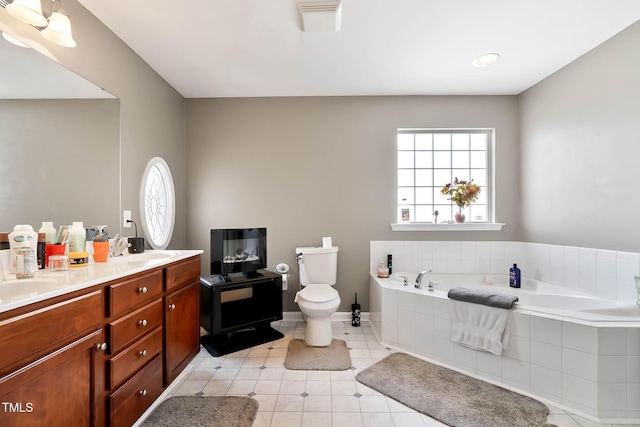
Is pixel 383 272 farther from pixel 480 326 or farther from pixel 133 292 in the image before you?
pixel 133 292

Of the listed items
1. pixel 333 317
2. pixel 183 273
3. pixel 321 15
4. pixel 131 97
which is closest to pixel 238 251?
pixel 183 273

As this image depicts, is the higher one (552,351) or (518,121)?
(518,121)

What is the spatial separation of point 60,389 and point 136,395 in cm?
53

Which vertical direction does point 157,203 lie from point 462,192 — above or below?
below

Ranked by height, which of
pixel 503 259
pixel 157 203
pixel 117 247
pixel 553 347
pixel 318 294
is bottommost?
pixel 553 347

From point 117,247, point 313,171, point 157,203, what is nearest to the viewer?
point 117,247

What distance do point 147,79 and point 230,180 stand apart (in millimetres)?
1164

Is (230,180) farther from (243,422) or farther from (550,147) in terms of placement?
(550,147)

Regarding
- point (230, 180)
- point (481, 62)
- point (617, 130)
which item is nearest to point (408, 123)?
point (481, 62)

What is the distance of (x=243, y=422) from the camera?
1.54m

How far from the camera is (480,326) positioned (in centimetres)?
197

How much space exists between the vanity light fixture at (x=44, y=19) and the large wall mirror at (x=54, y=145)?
14cm

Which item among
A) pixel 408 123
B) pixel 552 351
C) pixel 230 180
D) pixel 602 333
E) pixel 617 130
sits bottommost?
pixel 552 351

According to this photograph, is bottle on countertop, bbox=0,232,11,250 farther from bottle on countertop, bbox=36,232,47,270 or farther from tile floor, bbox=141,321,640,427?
tile floor, bbox=141,321,640,427
